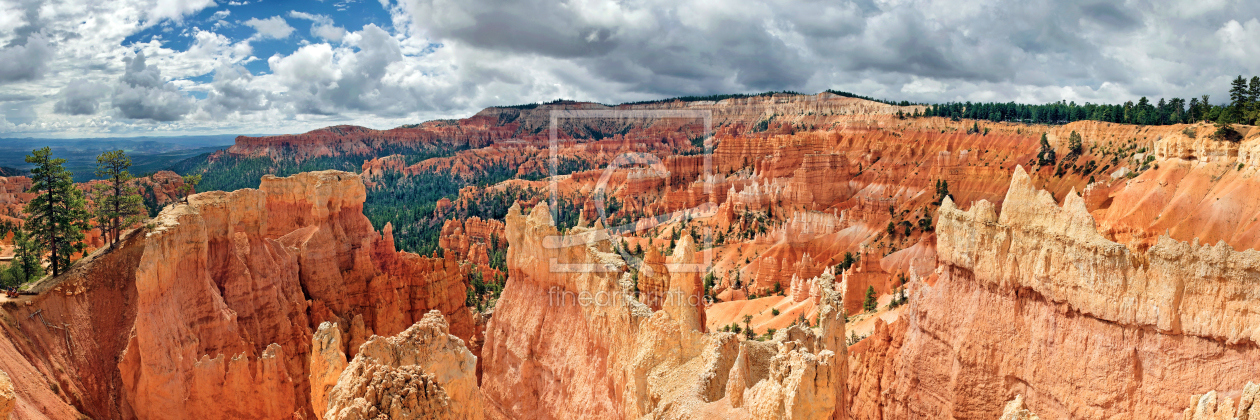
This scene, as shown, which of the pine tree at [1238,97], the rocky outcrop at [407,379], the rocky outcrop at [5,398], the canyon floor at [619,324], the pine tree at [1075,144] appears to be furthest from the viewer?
the pine tree at [1075,144]

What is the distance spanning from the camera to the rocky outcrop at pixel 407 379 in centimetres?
850

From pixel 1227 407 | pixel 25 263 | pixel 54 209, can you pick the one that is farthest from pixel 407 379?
pixel 25 263

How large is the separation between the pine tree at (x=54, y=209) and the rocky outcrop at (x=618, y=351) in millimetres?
14034

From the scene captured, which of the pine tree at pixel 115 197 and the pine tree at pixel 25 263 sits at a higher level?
the pine tree at pixel 115 197

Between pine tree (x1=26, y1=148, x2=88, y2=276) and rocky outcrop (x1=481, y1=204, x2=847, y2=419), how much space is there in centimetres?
1403

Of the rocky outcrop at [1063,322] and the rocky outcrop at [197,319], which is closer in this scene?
the rocky outcrop at [1063,322]

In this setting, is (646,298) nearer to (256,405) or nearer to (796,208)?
(256,405)

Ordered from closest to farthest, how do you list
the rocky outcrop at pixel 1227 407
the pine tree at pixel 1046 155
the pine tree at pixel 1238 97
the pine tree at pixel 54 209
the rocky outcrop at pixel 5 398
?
the rocky outcrop at pixel 5 398 < the rocky outcrop at pixel 1227 407 < the pine tree at pixel 54 209 < the pine tree at pixel 1238 97 < the pine tree at pixel 1046 155

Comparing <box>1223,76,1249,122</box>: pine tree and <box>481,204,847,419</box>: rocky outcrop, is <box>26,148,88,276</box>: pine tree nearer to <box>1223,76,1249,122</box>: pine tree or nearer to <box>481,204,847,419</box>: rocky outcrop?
<box>481,204,847,419</box>: rocky outcrop

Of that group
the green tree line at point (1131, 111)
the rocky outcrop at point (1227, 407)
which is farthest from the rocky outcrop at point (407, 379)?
the green tree line at point (1131, 111)

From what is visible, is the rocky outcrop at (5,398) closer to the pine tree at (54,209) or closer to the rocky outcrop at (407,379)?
the rocky outcrop at (407,379)

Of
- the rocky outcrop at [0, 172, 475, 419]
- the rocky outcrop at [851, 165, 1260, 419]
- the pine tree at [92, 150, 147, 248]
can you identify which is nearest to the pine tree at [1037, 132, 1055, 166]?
the rocky outcrop at [851, 165, 1260, 419]

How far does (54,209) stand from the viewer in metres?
20.2

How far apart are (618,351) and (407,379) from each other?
21.2ft
